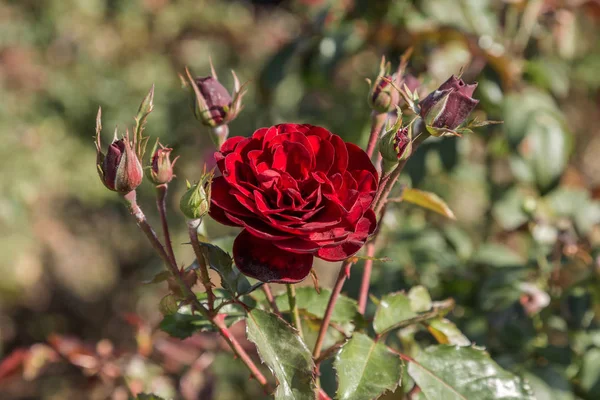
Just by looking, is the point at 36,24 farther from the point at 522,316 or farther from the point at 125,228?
the point at 522,316

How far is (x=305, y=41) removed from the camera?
1345 millimetres

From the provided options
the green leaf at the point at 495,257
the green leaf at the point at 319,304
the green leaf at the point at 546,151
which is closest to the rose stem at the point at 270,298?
the green leaf at the point at 319,304

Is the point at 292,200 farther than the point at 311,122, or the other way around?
the point at 311,122

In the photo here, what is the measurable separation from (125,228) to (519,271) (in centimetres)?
212

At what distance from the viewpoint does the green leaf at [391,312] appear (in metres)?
0.68

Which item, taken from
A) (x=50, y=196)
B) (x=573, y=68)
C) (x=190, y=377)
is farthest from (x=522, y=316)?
(x=50, y=196)

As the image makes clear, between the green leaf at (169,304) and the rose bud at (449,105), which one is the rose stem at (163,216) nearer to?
the green leaf at (169,304)

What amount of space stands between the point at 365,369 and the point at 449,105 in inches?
10.5

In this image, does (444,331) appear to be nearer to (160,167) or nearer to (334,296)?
(334,296)

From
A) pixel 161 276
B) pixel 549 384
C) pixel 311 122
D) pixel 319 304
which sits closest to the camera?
pixel 161 276

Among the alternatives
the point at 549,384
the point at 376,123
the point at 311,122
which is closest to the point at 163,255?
the point at 376,123

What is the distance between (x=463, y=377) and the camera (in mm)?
657

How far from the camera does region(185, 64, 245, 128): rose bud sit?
66 cm

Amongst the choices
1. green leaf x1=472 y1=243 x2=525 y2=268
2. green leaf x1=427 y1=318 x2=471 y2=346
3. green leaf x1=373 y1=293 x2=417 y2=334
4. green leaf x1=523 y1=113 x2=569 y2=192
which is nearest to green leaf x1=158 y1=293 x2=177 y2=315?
green leaf x1=373 y1=293 x2=417 y2=334
